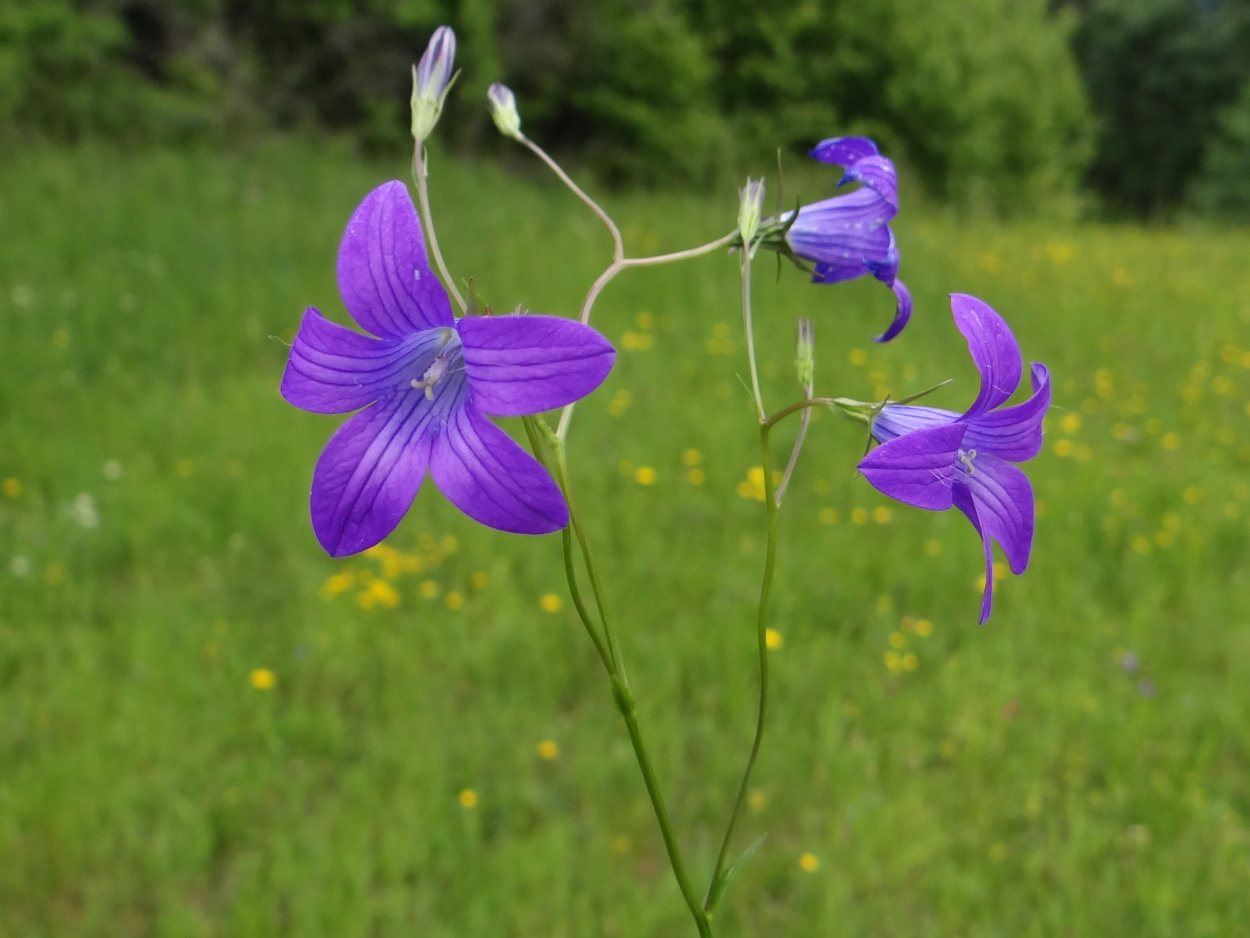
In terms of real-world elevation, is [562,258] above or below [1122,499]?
above

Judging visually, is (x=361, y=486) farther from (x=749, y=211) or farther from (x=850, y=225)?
(x=850, y=225)

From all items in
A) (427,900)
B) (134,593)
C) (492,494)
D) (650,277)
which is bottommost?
(427,900)

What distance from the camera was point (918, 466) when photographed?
0.92 meters

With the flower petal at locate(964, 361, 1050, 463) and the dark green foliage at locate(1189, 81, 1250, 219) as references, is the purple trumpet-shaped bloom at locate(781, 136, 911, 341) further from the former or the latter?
the dark green foliage at locate(1189, 81, 1250, 219)

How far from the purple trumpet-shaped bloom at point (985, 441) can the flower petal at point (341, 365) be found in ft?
1.58

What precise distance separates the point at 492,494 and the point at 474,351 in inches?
4.9

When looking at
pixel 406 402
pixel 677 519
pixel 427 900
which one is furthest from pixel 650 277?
pixel 406 402

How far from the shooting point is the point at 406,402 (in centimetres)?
112

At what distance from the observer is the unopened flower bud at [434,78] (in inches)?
46.2

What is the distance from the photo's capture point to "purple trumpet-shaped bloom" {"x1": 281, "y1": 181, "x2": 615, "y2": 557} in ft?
3.01

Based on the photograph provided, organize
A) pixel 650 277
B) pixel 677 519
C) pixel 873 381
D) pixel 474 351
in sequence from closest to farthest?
pixel 474 351 < pixel 677 519 < pixel 873 381 < pixel 650 277

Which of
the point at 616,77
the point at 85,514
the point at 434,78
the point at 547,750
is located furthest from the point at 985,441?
the point at 616,77

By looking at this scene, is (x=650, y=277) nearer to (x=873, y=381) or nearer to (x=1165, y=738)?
(x=873, y=381)

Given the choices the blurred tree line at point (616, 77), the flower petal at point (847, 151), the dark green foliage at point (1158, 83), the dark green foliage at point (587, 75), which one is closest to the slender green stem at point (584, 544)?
the flower petal at point (847, 151)
